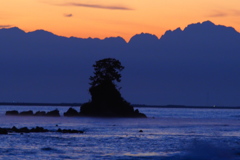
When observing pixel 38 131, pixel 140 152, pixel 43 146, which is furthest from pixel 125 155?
pixel 38 131

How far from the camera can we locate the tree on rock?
149 meters

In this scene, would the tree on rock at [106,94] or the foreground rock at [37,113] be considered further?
the foreground rock at [37,113]

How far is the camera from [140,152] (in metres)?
59.6

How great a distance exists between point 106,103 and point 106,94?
2.77 m

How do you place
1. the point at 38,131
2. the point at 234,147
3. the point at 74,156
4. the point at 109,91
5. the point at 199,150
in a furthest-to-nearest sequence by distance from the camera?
1. the point at 109,91
2. the point at 38,131
3. the point at 234,147
4. the point at 199,150
5. the point at 74,156

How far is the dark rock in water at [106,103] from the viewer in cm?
14862

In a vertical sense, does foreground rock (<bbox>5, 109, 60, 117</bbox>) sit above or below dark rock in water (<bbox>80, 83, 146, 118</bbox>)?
below

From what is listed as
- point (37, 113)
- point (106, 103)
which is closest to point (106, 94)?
point (106, 103)

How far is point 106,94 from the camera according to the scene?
148 meters

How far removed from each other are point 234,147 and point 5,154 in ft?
77.9

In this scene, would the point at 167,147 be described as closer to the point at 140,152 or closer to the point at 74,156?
the point at 140,152

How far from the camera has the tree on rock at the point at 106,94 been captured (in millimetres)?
149000

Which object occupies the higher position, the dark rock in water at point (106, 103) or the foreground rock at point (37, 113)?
the dark rock in water at point (106, 103)

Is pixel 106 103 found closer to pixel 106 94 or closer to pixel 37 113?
pixel 106 94
